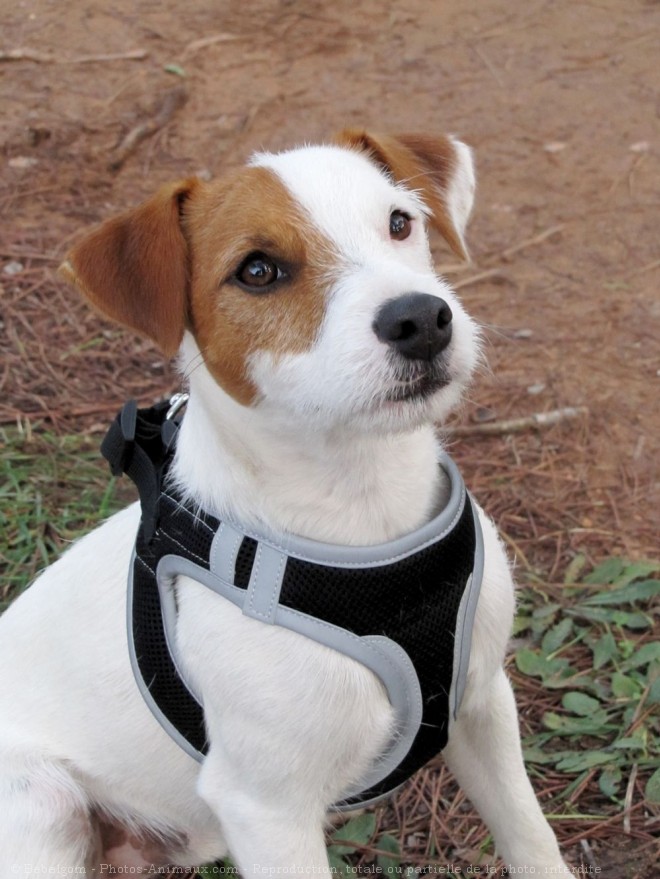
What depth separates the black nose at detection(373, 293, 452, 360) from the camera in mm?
2018

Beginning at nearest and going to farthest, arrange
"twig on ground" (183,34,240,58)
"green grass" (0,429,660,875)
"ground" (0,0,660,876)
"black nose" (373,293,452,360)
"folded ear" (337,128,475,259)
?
"black nose" (373,293,452,360)
"folded ear" (337,128,475,259)
"green grass" (0,429,660,875)
"ground" (0,0,660,876)
"twig on ground" (183,34,240,58)

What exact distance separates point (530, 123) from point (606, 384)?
272 centimetres

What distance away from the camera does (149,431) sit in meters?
2.82

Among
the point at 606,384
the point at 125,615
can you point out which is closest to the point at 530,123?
the point at 606,384

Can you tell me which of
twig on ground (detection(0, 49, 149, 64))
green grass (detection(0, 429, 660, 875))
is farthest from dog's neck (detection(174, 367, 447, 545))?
twig on ground (detection(0, 49, 149, 64))

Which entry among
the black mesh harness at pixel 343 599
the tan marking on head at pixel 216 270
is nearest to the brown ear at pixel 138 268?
the tan marking on head at pixel 216 270

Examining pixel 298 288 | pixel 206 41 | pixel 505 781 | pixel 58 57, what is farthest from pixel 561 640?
pixel 58 57

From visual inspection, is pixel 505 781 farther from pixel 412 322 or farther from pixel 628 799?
pixel 412 322

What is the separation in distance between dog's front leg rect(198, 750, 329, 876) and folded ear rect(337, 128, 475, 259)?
5.09 ft

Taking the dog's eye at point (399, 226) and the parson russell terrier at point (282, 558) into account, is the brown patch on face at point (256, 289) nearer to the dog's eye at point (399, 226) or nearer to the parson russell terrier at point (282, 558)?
the parson russell terrier at point (282, 558)

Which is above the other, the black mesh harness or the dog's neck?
the dog's neck

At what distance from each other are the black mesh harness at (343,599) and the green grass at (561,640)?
90 centimetres

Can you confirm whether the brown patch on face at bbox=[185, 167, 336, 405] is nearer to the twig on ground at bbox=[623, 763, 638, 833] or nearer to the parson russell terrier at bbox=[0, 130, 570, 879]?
the parson russell terrier at bbox=[0, 130, 570, 879]

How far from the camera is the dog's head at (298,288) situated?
6.84 feet
